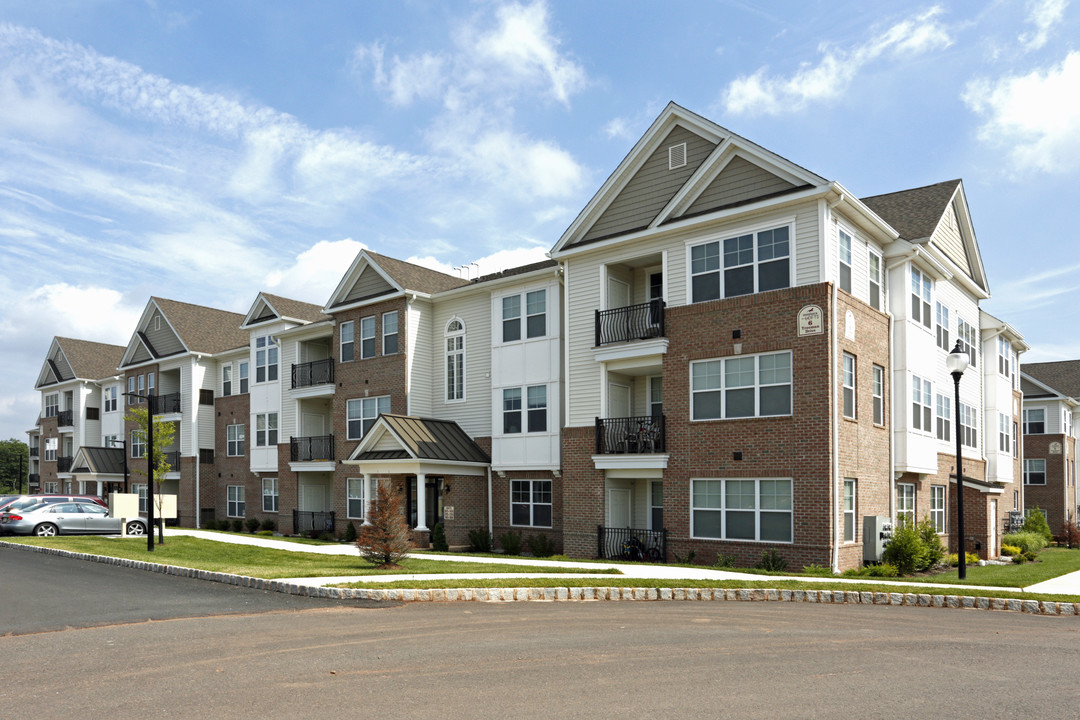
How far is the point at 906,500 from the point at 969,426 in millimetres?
7202

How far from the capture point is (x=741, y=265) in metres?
21.5

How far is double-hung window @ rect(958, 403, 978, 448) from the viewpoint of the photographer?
28.8m

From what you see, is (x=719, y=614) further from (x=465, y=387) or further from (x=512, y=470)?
(x=465, y=387)

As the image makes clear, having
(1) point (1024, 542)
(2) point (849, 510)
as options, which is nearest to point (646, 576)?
(2) point (849, 510)

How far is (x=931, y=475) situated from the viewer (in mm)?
25484

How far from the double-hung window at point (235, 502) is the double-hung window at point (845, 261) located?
30.9 meters

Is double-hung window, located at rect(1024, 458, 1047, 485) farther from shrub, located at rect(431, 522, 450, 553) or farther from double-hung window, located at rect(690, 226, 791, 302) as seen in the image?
shrub, located at rect(431, 522, 450, 553)

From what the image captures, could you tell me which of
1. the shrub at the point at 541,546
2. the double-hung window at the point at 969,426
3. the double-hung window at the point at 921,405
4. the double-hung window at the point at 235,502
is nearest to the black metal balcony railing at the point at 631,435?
the shrub at the point at 541,546

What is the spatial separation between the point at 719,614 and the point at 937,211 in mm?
17841

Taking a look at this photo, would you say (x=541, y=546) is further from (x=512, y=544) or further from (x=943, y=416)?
(x=943, y=416)

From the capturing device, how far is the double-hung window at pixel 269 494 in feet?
127

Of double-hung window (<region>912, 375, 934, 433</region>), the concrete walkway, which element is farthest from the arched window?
double-hung window (<region>912, 375, 934, 433</region>)

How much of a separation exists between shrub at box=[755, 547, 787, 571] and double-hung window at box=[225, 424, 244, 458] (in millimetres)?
29031

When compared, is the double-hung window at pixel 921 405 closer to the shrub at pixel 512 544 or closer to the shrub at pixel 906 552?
the shrub at pixel 906 552
